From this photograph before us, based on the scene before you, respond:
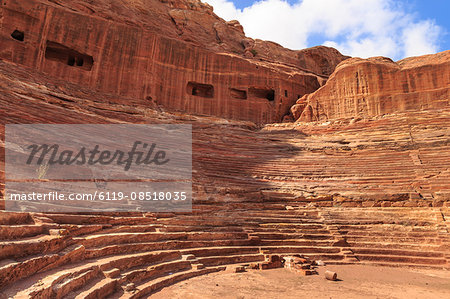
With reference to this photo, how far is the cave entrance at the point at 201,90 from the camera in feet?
76.2

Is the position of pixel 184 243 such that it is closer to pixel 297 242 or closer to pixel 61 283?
pixel 297 242

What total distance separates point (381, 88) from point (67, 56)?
20.7 m

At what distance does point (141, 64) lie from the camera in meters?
20.7

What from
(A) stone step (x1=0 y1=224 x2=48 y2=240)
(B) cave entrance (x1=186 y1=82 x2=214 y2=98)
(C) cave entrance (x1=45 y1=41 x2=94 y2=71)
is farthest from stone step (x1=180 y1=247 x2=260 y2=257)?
(C) cave entrance (x1=45 y1=41 x2=94 y2=71)

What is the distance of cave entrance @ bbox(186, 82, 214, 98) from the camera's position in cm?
2322

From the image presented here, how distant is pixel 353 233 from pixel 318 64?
1064 inches

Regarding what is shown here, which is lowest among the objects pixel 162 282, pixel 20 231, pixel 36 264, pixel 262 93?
pixel 162 282

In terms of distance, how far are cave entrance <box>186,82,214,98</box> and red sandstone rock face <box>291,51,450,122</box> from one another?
7304 mm

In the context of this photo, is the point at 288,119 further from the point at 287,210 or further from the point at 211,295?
the point at 211,295

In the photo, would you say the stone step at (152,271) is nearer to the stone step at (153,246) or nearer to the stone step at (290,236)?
the stone step at (153,246)

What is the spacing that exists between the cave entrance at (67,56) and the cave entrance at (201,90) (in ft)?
23.2

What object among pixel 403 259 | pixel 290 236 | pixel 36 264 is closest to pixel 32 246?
pixel 36 264

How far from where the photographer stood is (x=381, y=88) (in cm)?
1962

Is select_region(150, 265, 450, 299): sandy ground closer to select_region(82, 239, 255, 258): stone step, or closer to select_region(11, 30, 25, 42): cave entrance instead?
select_region(82, 239, 255, 258): stone step
